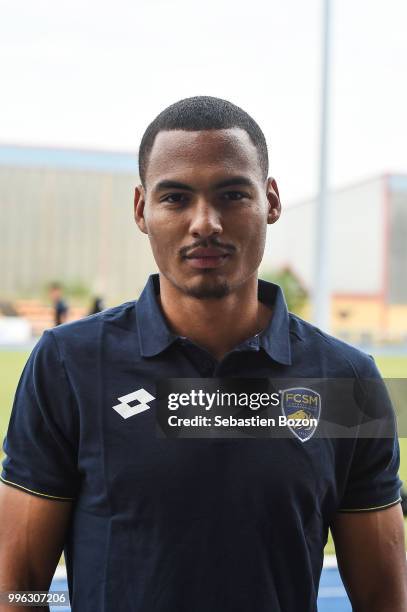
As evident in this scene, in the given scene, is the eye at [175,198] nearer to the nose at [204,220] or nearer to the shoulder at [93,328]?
the nose at [204,220]

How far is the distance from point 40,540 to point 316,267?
2747 millimetres

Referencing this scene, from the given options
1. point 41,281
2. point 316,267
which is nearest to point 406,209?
point 41,281

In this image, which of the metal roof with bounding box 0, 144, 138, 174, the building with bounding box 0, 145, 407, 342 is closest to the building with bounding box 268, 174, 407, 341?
the building with bounding box 0, 145, 407, 342

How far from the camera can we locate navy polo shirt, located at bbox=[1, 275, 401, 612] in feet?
2.51

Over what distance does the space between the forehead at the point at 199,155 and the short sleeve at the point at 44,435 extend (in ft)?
0.79

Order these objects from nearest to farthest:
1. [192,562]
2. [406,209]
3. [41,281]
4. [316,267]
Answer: [192,562] < [316,267] < [406,209] < [41,281]

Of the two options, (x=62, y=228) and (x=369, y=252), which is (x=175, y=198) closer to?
(x=369, y=252)

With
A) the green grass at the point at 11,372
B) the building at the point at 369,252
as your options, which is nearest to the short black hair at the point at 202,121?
the green grass at the point at 11,372

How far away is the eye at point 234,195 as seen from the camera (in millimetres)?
804

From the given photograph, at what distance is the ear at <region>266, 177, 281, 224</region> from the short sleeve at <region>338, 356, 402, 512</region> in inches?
9.8

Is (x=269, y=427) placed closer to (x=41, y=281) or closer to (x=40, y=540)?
(x=40, y=540)

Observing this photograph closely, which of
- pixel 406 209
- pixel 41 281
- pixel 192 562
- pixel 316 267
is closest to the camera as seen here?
pixel 192 562

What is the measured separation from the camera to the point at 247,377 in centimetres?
85

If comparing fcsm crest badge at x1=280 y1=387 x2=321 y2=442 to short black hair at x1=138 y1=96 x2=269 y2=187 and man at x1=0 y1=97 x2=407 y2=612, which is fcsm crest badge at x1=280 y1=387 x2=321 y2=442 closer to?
man at x1=0 y1=97 x2=407 y2=612
